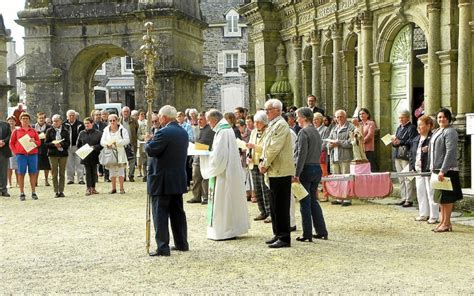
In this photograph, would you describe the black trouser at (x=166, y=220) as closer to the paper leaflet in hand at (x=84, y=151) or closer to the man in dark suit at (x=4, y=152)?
the paper leaflet in hand at (x=84, y=151)

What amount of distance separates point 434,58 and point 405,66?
2222 mm

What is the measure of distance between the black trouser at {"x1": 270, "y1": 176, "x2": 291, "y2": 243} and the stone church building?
520 cm

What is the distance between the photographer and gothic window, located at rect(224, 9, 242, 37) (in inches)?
2184

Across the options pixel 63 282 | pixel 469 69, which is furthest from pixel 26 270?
pixel 469 69

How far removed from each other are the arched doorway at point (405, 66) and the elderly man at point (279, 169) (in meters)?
7.51

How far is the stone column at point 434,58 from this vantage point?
48.8ft

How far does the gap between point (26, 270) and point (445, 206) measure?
19.6ft

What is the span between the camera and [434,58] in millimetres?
14969

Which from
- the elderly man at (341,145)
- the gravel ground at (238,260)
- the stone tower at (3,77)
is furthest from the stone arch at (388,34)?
the stone tower at (3,77)

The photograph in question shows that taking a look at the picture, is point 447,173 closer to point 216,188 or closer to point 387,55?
point 216,188

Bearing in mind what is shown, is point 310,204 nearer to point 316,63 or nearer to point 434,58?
point 434,58

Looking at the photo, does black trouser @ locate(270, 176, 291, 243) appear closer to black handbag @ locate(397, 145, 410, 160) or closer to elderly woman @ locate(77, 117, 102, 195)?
black handbag @ locate(397, 145, 410, 160)

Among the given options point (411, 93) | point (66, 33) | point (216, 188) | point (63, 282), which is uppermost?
point (66, 33)

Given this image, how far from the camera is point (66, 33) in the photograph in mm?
27219
